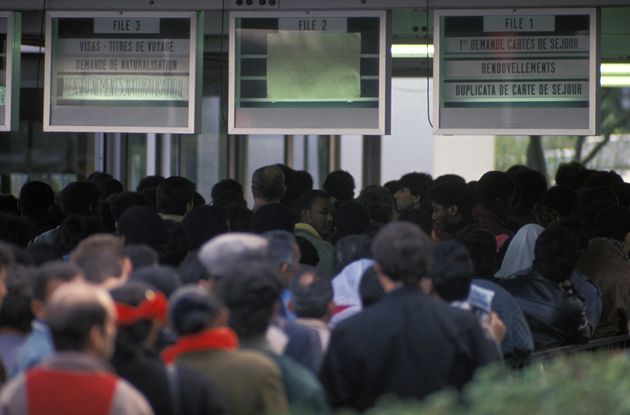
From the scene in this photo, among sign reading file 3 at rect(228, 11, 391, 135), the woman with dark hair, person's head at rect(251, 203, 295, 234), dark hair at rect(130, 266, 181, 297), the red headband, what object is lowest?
the woman with dark hair

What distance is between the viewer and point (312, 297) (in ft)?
20.4

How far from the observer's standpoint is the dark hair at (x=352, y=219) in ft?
30.6

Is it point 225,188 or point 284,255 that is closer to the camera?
point 284,255

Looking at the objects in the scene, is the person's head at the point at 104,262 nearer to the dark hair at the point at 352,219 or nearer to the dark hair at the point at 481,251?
the dark hair at the point at 481,251

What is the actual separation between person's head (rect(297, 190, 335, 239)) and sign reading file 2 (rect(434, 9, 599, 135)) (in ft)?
3.36

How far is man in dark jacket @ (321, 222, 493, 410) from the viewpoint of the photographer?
18.7 feet

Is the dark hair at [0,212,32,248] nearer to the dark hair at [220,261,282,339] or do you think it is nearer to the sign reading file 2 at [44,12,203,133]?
the sign reading file 2 at [44,12,203,133]

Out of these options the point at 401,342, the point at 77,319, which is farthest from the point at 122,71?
the point at 77,319

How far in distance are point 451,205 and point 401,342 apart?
14.2ft

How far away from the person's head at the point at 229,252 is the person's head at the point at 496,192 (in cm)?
413

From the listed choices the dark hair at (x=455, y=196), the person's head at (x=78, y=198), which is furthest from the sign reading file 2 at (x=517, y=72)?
the person's head at (x=78, y=198)

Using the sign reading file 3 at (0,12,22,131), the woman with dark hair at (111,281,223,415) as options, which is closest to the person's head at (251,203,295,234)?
the sign reading file 3 at (0,12,22,131)

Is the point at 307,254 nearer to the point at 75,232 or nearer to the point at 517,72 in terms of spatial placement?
the point at 75,232

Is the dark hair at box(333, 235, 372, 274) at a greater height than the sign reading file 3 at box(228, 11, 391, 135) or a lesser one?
lesser
